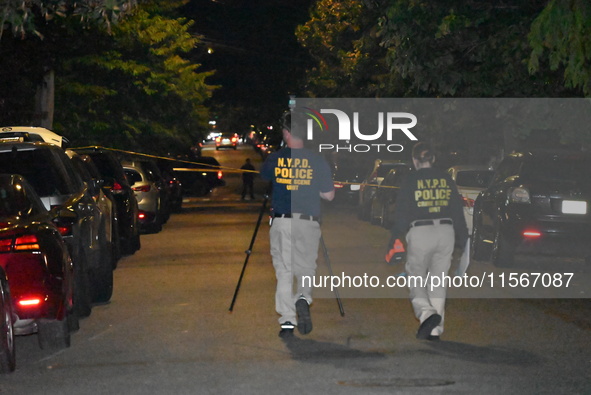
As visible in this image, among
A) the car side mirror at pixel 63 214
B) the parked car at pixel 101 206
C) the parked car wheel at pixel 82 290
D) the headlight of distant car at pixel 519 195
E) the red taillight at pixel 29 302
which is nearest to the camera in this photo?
the red taillight at pixel 29 302

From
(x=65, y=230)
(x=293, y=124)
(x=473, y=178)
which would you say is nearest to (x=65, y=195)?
(x=65, y=230)

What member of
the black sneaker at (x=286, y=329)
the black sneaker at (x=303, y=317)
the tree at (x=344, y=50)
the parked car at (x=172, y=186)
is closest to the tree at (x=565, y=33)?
the black sneaker at (x=303, y=317)

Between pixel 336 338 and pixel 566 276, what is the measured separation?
5656mm

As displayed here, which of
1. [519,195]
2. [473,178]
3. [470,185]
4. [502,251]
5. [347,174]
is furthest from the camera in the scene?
[347,174]

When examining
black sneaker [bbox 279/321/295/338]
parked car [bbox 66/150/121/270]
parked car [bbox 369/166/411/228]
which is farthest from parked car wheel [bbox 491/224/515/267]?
parked car [bbox 369/166/411/228]

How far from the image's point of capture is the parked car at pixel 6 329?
7879mm

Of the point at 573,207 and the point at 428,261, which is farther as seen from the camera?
the point at 573,207

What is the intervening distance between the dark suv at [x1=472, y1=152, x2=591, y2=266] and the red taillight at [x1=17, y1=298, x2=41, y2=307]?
299 inches

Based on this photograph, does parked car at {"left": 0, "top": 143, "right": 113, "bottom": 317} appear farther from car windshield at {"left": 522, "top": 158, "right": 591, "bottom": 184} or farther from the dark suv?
car windshield at {"left": 522, "top": 158, "right": 591, "bottom": 184}

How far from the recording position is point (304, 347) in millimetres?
9094

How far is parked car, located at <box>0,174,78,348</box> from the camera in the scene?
8383 millimetres

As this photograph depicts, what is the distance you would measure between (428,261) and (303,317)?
1.24 meters

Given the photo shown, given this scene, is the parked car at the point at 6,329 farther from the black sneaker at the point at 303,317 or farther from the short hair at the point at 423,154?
the short hair at the point at 423,154

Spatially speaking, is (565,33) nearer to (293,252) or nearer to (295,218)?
(295,218)
